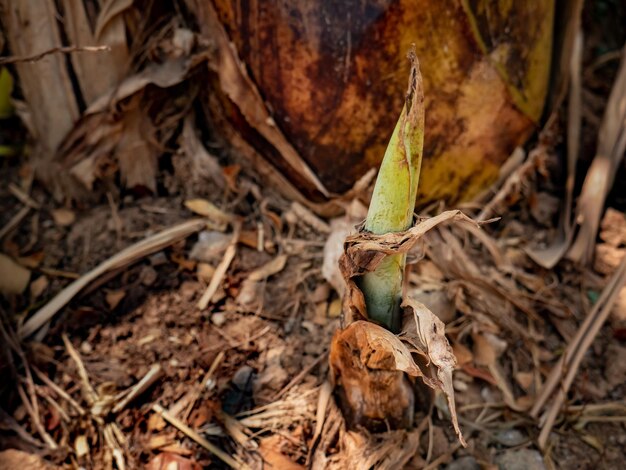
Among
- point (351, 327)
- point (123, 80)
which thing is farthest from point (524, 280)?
point (123, 80)

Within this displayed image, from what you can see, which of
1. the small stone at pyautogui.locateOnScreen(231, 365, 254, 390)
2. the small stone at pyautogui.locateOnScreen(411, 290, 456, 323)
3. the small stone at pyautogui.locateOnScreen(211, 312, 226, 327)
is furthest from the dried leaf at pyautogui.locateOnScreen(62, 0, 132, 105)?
the small stone at pyautogui.locateOnScreen(411, 290, 456, 323)

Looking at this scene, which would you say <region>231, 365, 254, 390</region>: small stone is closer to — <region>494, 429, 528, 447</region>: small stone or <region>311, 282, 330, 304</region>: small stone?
<region>311, 282, 330, 304</region>: small stone

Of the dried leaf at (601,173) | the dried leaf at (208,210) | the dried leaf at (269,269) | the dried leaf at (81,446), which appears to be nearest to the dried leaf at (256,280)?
the dried leaf at (269,269)

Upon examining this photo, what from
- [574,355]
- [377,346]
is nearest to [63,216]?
[377,346]

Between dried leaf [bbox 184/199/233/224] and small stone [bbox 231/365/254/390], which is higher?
dried leaf [bbox 184/199/233/224]

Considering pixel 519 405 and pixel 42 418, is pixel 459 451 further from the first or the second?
pixel 42 418

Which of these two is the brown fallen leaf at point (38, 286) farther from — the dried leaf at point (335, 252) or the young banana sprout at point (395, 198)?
the young banana sprout at point (395, 198)

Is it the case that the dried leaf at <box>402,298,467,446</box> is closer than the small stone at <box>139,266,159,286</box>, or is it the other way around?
the dried leaf at <box>402,298,467,446</box>

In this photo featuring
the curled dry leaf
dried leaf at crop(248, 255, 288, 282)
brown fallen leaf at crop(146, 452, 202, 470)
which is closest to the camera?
the curled dry leaf
